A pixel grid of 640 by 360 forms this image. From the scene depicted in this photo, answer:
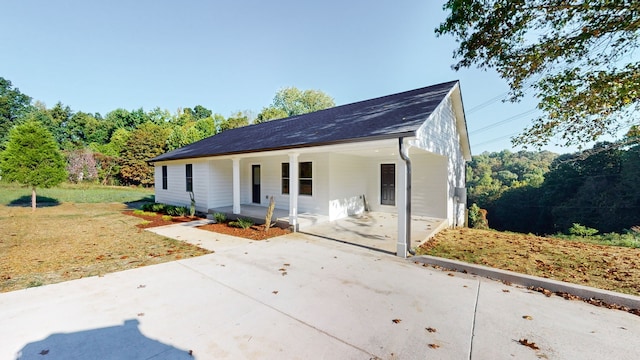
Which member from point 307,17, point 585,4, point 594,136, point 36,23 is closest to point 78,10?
point 36,23

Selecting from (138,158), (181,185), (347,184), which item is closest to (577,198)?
(347,184)

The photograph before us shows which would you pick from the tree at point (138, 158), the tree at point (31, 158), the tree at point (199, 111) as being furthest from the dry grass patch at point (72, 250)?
the tree at point (199, 111)

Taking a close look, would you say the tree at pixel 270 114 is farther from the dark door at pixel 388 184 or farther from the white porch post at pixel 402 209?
the white porch post at pixel 402 209

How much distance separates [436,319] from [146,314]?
3.69 metres

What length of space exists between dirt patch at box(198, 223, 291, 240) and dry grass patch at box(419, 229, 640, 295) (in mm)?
4227

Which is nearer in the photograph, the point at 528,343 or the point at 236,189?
the point at 528,343

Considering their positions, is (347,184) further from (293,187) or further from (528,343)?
(528,343)

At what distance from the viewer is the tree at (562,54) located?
18.8ft

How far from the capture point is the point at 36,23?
34.1 feet

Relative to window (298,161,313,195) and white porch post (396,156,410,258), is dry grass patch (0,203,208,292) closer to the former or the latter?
white porch post (396,156,410,258)

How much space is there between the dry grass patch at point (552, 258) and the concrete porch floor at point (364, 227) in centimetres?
71

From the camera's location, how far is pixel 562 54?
21.3 feet

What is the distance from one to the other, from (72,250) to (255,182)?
6.82 meters

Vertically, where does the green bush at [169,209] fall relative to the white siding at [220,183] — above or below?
below
